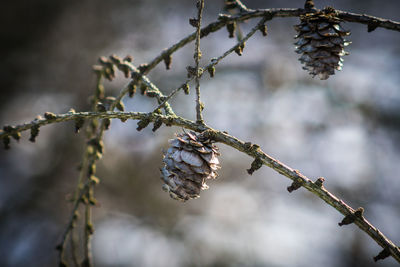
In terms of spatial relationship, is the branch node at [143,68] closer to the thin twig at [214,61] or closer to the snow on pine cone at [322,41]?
the thin twig at [214,61]

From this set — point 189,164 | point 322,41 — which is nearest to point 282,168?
point 189,164

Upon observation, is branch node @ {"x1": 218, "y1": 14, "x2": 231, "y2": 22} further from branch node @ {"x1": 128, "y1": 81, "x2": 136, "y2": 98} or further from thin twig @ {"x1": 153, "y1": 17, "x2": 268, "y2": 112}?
branch node @ {"x1": 128, "y1": 81, "x2": 136, "y2": 98}

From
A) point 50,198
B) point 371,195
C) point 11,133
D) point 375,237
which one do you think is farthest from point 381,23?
point 50,198

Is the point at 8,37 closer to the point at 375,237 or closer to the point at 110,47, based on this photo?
the point at 110,47

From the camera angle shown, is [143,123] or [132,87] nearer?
[143,123]

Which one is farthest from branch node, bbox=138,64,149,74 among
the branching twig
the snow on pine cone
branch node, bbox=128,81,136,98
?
the snow on pine cone

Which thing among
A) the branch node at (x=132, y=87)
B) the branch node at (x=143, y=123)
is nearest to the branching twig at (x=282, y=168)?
the branch node at (x=143, y=123)

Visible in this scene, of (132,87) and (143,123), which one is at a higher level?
(132,87)

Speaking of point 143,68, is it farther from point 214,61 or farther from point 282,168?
point 282,168
